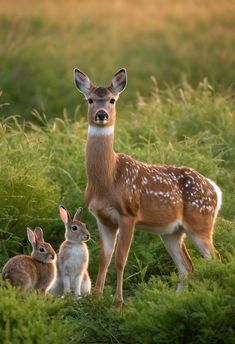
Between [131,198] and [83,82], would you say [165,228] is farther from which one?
[83,82]

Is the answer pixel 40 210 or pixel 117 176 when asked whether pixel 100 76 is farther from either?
pixel 117 176

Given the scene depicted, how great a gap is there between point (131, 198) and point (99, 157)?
0.44 m

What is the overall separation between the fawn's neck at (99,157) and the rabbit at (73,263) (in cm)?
42

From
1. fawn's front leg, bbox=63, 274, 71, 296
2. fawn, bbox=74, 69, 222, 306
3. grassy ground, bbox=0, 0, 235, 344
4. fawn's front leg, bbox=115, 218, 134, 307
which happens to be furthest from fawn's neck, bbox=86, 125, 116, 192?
grassy ground, bbox=0, 0, 235, 344

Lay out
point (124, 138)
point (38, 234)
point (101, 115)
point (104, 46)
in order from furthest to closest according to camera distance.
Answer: point (104, 46), point (124, 138), point (38, 234), point (101, 115)

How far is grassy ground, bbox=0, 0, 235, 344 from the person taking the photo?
9.05 metres

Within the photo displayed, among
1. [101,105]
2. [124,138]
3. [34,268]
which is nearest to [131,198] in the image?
[101,105]

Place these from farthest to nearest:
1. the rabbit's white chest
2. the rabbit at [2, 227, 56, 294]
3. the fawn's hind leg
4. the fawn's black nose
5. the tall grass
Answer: the tall grass, the fawn's hind leg, the rabbit's white chest, the fawn's black nose, the rabbit at [2, 227, 56, 294]

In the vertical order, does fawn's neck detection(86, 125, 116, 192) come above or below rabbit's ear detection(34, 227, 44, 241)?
above

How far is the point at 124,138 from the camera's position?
13953mm

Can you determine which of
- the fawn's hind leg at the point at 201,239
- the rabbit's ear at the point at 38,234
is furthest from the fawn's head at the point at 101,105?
the fawn's hind leg at the point at 201,239

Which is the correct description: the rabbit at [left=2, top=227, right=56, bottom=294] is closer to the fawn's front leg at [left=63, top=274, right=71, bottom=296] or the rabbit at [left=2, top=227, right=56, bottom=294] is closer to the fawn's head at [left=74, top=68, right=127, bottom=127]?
the fawn's front leg at [left=63, top=274, right=71, bottom=296]

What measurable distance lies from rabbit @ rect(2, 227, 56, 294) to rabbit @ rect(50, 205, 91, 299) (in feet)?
0.49

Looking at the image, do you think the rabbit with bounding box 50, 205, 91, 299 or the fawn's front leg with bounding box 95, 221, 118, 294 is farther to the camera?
the fawn's front leg with bounding box 95, 221, 118, 294
